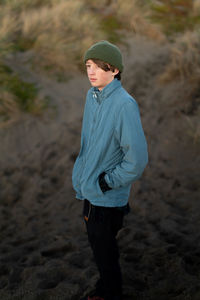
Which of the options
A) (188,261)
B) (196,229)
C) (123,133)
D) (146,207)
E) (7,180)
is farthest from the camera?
(7,180)

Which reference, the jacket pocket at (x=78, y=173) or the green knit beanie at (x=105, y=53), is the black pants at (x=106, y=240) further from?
the green knit beanie at (x=105, y=53)

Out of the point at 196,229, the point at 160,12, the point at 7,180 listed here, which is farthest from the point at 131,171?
the point at 160,12

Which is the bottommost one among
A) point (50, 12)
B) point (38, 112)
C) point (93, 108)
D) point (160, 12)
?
point (38, 112)

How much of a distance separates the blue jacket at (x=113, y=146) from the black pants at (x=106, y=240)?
0.07 m

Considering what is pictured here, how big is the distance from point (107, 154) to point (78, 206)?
6.70ft

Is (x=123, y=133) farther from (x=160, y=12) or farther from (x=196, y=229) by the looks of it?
(x=160, y=12)

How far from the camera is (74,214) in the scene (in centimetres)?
350

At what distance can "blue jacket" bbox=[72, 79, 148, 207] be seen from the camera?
5.22 feet

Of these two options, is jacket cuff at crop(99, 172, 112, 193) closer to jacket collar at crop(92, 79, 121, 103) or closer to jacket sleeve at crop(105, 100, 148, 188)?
jacket sleeve at crop(105, 100, 148, 188)

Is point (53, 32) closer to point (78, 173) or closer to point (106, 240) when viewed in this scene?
point (78, 173)

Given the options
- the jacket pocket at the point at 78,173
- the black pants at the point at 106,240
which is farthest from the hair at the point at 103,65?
the black pants at the point at 106,240

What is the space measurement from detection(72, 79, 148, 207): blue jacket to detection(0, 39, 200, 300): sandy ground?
947 millimetres

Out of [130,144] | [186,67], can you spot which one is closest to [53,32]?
[186,67]

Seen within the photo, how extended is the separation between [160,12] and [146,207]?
7543mm
